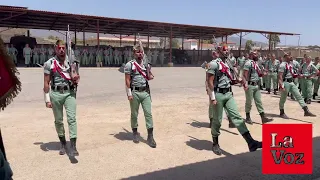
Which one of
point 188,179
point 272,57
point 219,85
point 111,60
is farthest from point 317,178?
point 111,60

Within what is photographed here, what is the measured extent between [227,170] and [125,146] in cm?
207

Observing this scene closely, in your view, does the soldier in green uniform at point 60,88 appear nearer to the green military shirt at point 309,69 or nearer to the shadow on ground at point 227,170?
the shadow on ground at point 227,170

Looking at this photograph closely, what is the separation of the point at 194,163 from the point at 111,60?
25594 millimetres

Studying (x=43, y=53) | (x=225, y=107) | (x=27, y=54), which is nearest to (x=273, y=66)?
(x=225, y=107)

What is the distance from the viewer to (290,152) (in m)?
4.52

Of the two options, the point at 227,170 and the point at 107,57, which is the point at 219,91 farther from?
the point at 107,57

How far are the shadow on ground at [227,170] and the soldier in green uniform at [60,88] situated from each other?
1516 mm

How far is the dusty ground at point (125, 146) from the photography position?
15.3 feet

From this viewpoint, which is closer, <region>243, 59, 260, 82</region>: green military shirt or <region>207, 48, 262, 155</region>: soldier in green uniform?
<region>207, 48, 262, 155</region>: soldier in green uniform

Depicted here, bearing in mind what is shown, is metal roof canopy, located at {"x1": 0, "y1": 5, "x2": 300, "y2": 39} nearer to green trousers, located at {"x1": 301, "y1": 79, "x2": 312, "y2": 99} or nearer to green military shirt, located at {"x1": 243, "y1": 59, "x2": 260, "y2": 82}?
green trousers, located at {"x1": 301, "y1": 79, "x2": 312, "y2": 99}

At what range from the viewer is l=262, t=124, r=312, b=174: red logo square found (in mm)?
4539

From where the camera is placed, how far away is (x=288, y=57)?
9.18 meters

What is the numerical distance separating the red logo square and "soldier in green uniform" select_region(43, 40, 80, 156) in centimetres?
313

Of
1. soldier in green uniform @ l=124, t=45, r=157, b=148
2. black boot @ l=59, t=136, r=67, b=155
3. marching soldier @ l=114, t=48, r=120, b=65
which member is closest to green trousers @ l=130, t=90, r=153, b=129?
soldier in green uniform @ l=124, t=45, r=157, b=148
